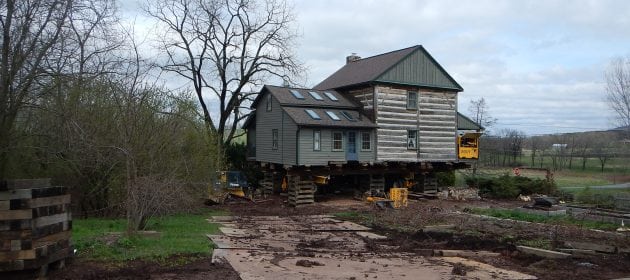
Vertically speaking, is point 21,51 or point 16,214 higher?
point 21,51

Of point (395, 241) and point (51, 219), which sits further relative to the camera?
point (395, 241)

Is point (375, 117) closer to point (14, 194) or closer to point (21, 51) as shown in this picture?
point (21, 51)

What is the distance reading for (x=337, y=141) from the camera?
2636cm

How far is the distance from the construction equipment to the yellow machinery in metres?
12.8

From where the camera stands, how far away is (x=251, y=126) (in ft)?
106

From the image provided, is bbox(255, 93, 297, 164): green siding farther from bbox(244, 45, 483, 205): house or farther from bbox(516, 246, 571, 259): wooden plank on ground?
bbox(516, 246, 571, 259): wooden plank on ground

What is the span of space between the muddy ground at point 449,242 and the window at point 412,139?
5.20 m

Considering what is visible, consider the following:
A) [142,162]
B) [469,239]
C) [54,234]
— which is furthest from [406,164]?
[54,234]

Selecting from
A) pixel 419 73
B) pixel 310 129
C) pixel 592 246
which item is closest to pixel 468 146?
pixel 419 73

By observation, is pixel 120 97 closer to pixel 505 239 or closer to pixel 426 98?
pixel 505 239

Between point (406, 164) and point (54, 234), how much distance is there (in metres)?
21.9

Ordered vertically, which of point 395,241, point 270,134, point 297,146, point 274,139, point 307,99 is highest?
point 307,99

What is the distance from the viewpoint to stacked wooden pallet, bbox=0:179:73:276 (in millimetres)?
8427

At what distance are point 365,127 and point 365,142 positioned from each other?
903mm
